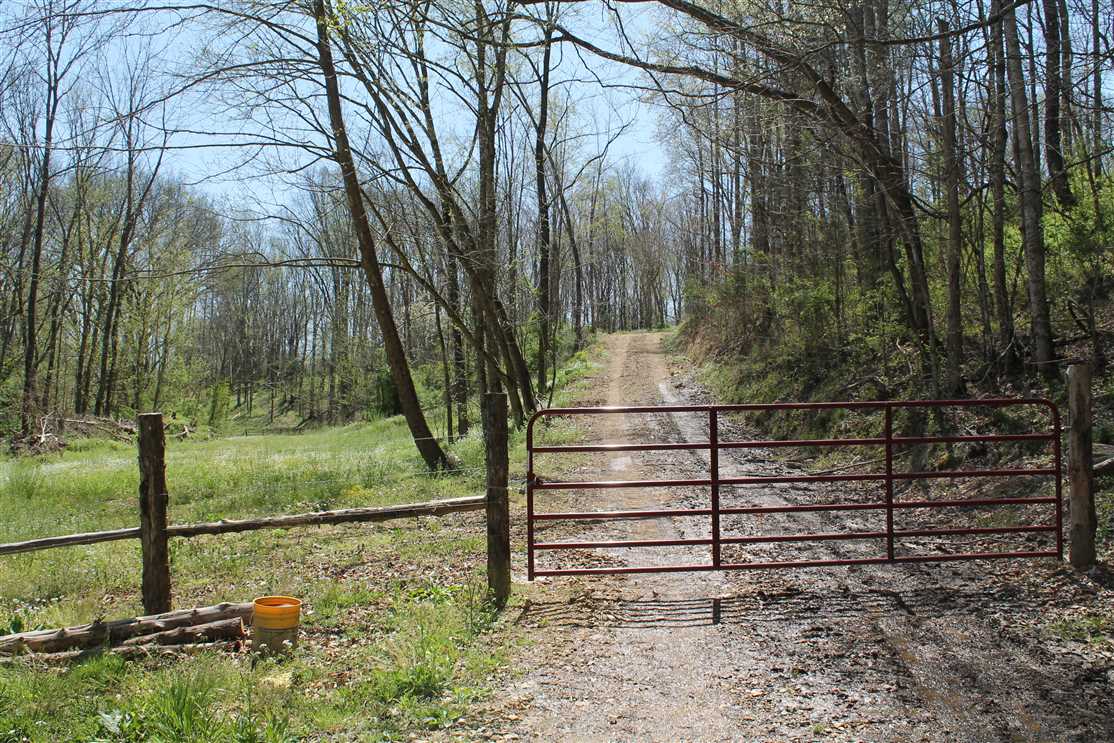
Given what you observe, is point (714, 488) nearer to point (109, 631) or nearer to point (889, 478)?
point (889, 478)

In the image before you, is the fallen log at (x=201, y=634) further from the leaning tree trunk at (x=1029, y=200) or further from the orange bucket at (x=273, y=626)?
the leaning tree trunk at (x=1029, y=200)

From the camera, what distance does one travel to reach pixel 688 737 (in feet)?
12.8

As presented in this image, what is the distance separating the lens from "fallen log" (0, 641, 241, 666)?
4855 millimetres

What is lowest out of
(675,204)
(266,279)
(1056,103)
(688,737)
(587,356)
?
(688,737)

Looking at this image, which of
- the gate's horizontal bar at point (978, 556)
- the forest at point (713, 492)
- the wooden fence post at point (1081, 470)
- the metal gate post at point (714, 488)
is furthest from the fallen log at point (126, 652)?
the wooden fence post at point (1081, 470)

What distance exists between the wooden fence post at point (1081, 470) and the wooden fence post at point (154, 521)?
7619 mm

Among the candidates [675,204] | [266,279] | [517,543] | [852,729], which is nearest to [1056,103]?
[517,543]

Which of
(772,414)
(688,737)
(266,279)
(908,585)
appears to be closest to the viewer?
(688,737)

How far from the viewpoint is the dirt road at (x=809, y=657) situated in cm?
401

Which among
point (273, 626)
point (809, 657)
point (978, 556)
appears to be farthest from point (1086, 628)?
point (273, 626)

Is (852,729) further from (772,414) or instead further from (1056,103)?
(772,414)

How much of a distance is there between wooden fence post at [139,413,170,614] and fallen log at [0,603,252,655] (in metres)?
0.78

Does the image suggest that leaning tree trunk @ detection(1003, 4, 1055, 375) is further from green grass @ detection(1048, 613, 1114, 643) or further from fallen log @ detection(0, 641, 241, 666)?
fallen log @ detection(0, 641, 241, 666)

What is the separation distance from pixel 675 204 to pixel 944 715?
52072 millimetres
